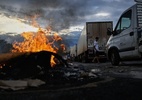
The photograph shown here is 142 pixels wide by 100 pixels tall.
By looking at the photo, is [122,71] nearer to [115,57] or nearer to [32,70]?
[115,57]

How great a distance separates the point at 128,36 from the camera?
42.4 feet

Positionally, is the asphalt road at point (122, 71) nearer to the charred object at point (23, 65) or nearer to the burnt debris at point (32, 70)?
the burnt debris at point (32, 70)

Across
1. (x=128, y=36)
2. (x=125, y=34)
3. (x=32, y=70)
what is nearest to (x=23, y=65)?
(x=32, y=70)

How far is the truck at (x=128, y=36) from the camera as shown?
12352 mm

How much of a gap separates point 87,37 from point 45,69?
58.7 ft

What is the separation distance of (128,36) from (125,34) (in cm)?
30

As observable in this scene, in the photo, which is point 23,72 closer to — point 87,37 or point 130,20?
point 130,20

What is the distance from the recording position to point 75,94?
6094mm

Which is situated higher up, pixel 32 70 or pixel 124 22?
pixel 124 22

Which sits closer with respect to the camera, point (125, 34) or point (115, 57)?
point (125, 34)

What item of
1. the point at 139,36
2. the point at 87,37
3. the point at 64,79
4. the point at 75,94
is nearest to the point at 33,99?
the point at 75,94

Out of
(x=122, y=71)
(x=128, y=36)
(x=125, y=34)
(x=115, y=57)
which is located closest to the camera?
(x=122, y=71)

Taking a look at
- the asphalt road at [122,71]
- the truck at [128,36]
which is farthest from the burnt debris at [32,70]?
the truck at [128,36]

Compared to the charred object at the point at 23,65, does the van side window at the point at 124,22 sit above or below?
above
